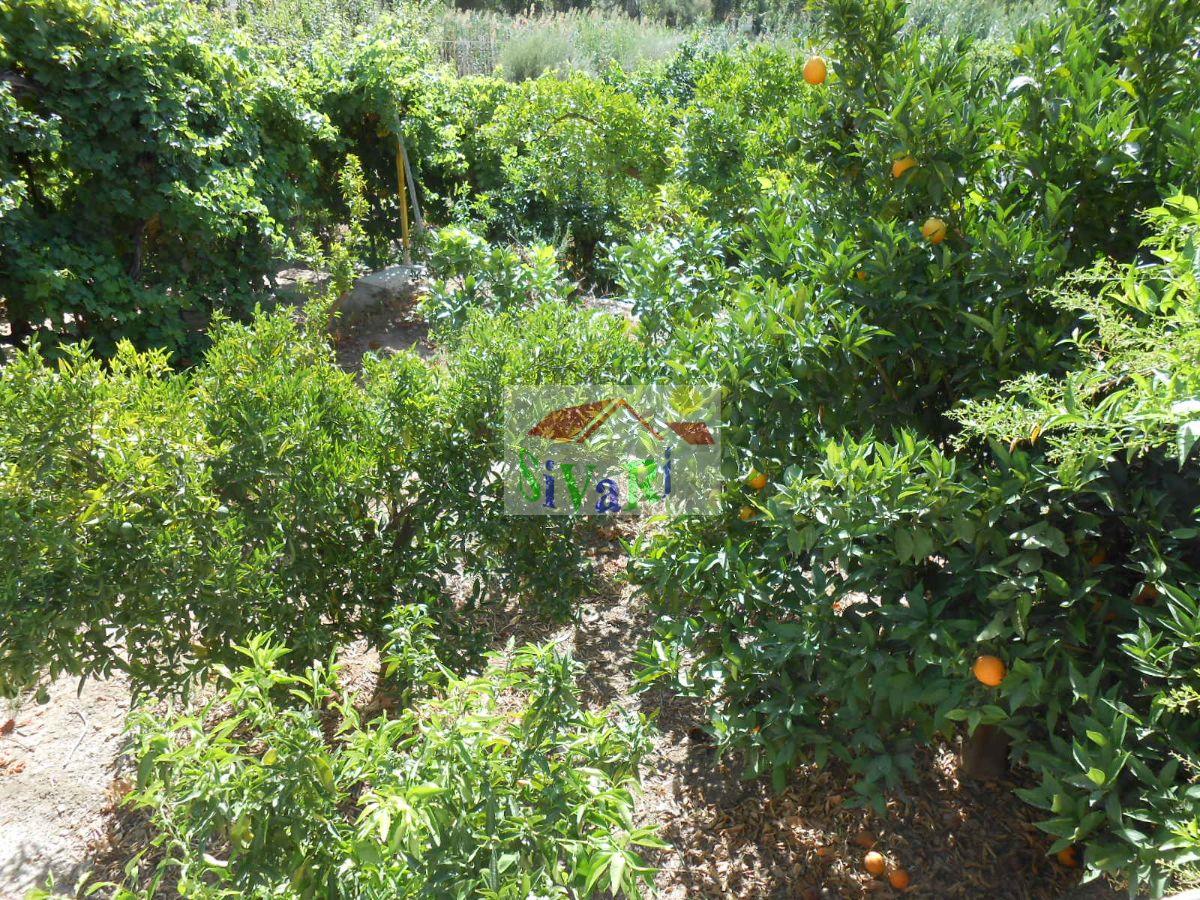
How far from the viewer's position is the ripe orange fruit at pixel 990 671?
1.55 meters

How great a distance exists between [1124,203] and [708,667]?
4.89ft

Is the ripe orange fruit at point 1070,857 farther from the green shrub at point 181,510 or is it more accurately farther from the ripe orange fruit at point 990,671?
the green shrub at point 181,510

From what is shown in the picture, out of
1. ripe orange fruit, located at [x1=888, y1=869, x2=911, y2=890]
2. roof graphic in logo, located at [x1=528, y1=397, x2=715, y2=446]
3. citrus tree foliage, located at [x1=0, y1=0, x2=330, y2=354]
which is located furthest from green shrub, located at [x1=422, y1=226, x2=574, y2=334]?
ripe orange fruit, located at [x1=888, y1=869, x2=911, y2=890]

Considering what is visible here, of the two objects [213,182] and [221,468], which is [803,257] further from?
[213,182]

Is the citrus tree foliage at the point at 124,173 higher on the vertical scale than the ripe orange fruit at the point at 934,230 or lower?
lower

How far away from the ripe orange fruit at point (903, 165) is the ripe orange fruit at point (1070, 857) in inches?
70.5

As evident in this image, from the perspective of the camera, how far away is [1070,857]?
213 centimetres

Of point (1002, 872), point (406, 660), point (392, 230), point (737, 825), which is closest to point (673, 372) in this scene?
point (406, 660)

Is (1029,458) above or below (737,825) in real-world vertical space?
above

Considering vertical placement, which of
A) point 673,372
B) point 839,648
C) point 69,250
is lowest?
point 69,250

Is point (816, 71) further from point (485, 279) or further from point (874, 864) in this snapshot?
point (874, 864)

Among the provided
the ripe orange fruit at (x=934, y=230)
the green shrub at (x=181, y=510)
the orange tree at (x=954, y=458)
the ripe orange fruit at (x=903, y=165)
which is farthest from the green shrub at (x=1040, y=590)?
the green shrub at (x=181, y=510)

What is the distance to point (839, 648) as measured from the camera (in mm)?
1760

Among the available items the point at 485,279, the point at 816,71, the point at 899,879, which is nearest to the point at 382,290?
the point at 485,279
